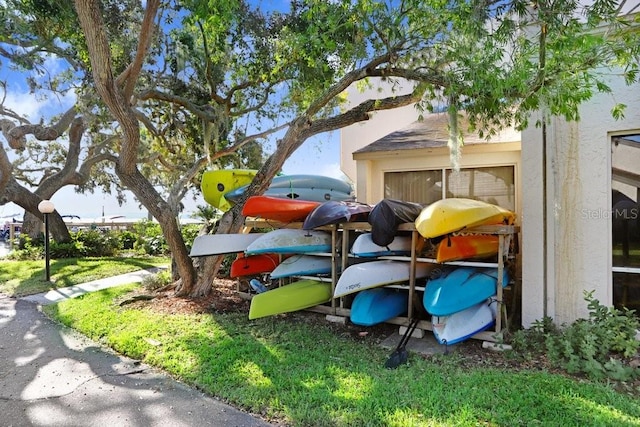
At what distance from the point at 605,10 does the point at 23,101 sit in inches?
692

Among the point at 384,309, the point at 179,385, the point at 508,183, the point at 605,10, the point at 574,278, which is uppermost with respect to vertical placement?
the point at 605,10

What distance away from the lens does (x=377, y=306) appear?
5.12m

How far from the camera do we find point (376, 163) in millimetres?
8359

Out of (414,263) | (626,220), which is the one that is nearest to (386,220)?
(414,263)

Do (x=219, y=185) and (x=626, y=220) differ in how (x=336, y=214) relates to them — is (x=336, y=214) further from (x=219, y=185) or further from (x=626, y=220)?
(x=219, y=185)

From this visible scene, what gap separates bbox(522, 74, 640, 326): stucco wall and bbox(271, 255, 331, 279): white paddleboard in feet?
9.58

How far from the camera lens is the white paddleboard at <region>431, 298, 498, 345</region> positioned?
4.52 metres

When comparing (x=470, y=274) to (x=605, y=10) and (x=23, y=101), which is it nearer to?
(x=605, y=10)

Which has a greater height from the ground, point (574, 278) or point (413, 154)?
point (413, 154)

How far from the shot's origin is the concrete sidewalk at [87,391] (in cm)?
320

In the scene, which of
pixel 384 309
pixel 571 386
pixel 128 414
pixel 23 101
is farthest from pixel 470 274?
pixel 23 101

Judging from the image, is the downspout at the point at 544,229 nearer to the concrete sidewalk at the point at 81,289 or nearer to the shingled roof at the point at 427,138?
the shingled roof at the point at 427,138

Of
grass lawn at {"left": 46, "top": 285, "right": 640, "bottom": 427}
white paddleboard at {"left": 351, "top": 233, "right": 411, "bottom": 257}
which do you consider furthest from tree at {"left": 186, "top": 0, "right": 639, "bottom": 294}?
grass lawn at {"left": 46, "top": 285, "right": 640, "bottom": 427}

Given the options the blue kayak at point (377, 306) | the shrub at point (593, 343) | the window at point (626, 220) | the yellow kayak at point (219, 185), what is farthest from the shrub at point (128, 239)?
the window at point (626, 220)
